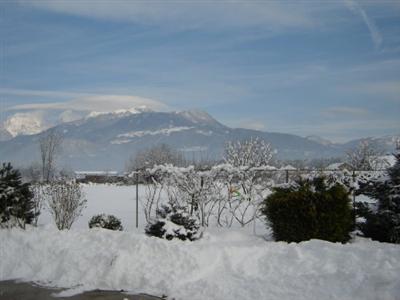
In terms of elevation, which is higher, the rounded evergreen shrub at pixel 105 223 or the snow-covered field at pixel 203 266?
the rounded evergreen shrub at pixel 105 223

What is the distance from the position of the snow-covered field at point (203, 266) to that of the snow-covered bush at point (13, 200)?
128 cm

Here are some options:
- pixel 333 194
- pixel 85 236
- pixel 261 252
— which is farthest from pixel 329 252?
pixel 85 236

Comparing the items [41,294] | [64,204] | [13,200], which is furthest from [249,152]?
[41,294]

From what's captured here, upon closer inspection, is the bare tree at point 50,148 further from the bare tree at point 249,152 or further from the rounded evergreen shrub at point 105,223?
the rounded evergreen shrub at point 105,223

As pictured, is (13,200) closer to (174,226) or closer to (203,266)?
(174,226)

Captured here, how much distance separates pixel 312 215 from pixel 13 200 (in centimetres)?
660

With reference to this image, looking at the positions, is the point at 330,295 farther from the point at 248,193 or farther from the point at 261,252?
the point at 248,193

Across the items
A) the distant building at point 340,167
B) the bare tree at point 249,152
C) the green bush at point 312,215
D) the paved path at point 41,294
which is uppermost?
the bare tree at point 249,152

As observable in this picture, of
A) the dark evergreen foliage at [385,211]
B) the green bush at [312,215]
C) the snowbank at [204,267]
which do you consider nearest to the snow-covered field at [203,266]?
the snowbank at [204,267]

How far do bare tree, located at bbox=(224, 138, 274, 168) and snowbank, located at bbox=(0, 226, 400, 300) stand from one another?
92.5 ft

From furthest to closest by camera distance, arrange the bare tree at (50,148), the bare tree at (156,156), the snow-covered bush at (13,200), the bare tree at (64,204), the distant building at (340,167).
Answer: the bare tree at (156,156) < the bare tree at (50,148) < the distant building at (340,167) < the bare tree at (64,204) < the snow-covered bush at (13,200)

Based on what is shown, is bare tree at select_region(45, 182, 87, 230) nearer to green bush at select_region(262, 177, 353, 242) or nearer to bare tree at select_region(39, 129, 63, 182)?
green bush at select_region(262, 177, 353, 242)

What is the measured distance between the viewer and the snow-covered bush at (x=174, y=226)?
989 centimetres

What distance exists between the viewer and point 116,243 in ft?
30.3
